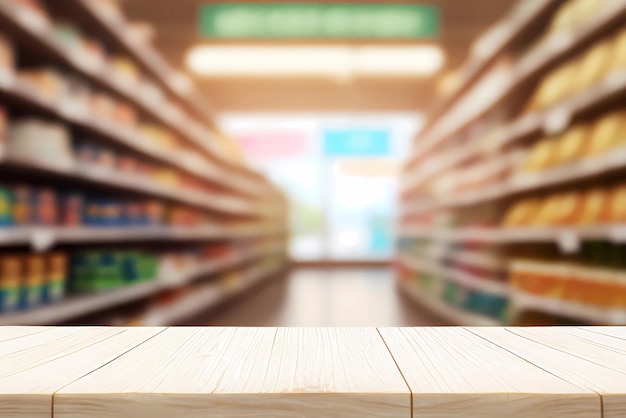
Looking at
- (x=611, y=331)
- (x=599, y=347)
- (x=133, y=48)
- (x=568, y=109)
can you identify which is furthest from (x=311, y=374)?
(x=133, y=48)

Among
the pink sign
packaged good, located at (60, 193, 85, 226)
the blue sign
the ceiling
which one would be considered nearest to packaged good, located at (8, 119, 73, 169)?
packaged good, located at (60, 193, 85, 226)

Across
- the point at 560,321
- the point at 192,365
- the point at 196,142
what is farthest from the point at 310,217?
the point at 192,365

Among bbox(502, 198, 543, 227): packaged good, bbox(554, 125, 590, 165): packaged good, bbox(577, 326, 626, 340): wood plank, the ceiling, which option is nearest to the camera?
bbox(577, 326, 626, 340): wood plank

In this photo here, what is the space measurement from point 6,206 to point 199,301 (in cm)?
283

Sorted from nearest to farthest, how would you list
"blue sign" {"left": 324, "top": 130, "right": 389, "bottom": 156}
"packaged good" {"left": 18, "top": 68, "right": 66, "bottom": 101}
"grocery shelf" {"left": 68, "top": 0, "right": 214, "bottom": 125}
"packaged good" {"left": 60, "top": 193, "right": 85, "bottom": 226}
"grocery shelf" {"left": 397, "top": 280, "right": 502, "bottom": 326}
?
1. "packaged good" {"left": 18, "top": 68, "right": 66, "bottom": 101}
2. "packaged good" {"left": 60, "top": 193, "right": 85, "bottom": 226}
3. "grocery shelf" {"left": 68, "top": 0, "right": 214, "bottom": 125}
4. "grocery shelf" {"left": 397, "top": 280, "right": 502, "bottom": 326}
5. "blue sign" {"left": 324, "top": 130, "right": 389, "bottom": 156}

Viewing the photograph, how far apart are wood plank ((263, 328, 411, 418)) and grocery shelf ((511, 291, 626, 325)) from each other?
5.96ft

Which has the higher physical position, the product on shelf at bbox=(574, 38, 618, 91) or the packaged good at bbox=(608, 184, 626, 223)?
the product on shelf at bbox=(574, 38, 618, 91)

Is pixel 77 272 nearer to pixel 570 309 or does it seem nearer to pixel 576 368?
pixel 570 309

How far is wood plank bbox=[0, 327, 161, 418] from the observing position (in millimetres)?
543

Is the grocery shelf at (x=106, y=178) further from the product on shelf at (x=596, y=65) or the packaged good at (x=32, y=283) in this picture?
the product on shelf at (x=596, y=65)

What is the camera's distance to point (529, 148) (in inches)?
136

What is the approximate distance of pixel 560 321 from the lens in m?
3.06

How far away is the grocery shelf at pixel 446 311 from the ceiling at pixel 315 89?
3.72m

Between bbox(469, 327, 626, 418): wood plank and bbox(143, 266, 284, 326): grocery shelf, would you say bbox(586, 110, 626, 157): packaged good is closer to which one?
bbox(469, 327, 626, 418): wood plank
